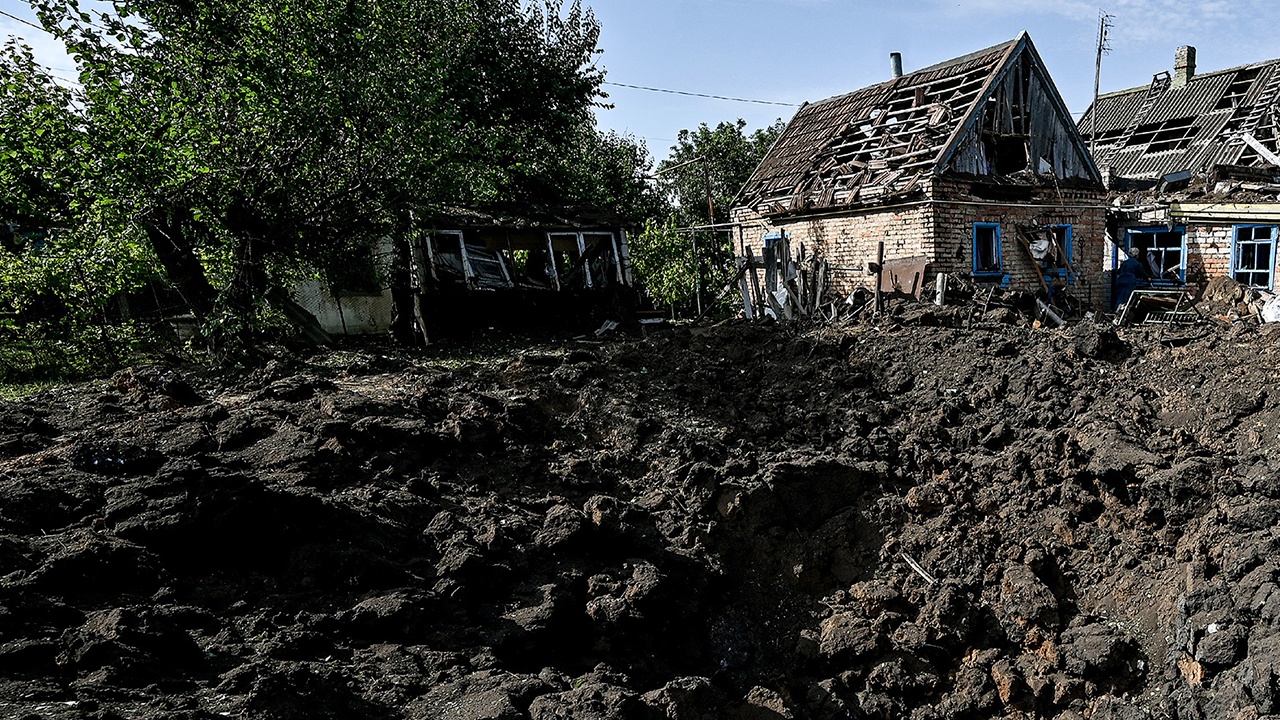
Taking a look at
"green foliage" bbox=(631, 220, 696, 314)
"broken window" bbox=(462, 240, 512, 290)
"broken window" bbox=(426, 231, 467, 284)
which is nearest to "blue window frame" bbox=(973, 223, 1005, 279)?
"green foliage" bbox=(631, 220, 696, 314)

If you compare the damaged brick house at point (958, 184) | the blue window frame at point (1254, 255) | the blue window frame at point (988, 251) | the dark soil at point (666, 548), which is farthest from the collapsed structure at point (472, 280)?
the blue window frame at point (1254, 255)

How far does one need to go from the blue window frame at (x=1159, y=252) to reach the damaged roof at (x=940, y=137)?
1759 mm

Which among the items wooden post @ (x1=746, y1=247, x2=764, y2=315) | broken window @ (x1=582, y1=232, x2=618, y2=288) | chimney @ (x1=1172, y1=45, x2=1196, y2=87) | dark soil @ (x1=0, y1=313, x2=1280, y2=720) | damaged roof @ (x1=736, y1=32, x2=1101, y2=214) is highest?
chimney @ (x1=1172, y1=45, x2=1196, y2=87)

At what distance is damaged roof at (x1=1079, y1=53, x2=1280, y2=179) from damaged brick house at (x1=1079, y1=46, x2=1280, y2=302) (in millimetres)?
25

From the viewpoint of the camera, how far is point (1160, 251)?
15.7 meters

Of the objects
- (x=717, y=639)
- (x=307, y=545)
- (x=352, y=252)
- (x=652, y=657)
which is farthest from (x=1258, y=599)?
(x=352, y=252)

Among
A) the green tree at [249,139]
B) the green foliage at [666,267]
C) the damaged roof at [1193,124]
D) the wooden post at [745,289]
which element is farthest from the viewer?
the green foliage at [666,267]

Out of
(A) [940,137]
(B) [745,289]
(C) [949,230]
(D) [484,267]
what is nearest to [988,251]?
(C) [949,230]

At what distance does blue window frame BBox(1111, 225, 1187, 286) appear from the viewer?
1531cm

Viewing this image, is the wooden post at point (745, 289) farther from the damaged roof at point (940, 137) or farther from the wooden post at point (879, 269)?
the wooden post at point (879, 269)

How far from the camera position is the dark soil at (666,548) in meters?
3.76

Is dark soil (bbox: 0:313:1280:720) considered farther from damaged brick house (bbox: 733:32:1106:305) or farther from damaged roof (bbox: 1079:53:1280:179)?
damaged roof (bbox: 1079:53:1280:179)

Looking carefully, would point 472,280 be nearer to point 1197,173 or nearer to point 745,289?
point 745,289

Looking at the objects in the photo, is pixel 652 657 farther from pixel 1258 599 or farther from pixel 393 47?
pixel 393 47
